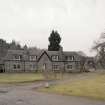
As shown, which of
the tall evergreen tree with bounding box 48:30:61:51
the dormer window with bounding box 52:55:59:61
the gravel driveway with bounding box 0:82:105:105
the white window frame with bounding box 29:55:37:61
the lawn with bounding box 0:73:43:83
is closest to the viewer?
the gravel driveway with bounding box 0:82:105:105

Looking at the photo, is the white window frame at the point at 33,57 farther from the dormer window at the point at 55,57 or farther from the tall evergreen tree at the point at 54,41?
the tall evergreen tree at the point at 54,41

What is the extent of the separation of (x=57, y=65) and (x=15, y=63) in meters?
12.7

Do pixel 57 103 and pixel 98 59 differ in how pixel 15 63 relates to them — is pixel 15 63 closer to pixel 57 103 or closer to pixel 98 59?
pixel 98 59

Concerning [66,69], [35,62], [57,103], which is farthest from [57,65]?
[57,103]

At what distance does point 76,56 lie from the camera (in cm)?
6025

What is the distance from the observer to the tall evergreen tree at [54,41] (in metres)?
74.4

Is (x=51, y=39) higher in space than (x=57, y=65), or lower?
higher

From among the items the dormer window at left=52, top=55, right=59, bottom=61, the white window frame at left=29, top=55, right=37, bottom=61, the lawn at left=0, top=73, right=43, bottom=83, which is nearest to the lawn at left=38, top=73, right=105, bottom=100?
the lawn at left=0, top=73, right=43, bottom=83

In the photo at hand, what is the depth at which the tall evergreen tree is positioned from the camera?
74356 mm

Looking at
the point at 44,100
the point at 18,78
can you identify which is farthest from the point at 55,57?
the point at 44,100

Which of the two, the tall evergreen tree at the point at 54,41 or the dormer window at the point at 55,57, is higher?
the tall evergreen tree at the point at 54,41

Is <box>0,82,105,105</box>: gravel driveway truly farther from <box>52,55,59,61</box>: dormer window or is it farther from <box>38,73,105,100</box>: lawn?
<box>52,55,59,61</box>: dormer window

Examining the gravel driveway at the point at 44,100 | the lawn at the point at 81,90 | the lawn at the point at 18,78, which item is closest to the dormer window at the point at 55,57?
the lawn at the point at 18,78

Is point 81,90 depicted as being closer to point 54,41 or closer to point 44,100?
point 44,100
